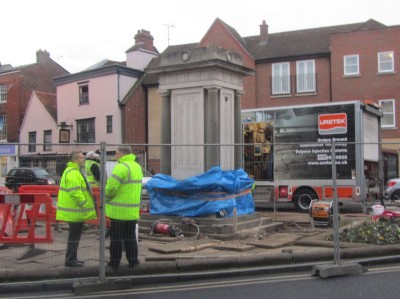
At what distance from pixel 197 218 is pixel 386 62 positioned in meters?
24.7

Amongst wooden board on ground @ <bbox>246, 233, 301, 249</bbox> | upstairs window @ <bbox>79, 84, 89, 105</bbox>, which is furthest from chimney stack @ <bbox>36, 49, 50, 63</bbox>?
wooden board on ground @ <bbox>246, 233, 301, 249</bbox>

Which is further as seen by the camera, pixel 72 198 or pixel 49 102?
pixel 49 102

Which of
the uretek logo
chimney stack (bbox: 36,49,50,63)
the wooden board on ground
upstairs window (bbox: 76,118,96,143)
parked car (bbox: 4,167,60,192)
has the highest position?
chimney stack (bbox: 36,49,50,63)

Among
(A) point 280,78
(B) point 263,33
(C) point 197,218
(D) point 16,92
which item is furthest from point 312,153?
(D) point 16,92

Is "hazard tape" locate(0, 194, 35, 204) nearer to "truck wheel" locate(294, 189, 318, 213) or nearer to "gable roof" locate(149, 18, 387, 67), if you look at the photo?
"truck wheel" locate(294, 189, 318, 213)

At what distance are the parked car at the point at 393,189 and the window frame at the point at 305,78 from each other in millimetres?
22559

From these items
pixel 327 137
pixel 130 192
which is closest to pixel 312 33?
pixel 327 137

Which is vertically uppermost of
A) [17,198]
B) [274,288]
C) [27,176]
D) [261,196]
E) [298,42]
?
[298,42]

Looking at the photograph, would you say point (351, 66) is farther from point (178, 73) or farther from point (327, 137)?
point (178, 73)

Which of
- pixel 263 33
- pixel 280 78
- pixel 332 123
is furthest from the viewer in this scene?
pixel 263 33

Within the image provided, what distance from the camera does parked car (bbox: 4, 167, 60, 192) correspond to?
7961mm

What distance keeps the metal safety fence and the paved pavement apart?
2cm

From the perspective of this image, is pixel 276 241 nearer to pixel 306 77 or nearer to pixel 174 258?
pixel 174 258

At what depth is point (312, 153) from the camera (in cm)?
1574
